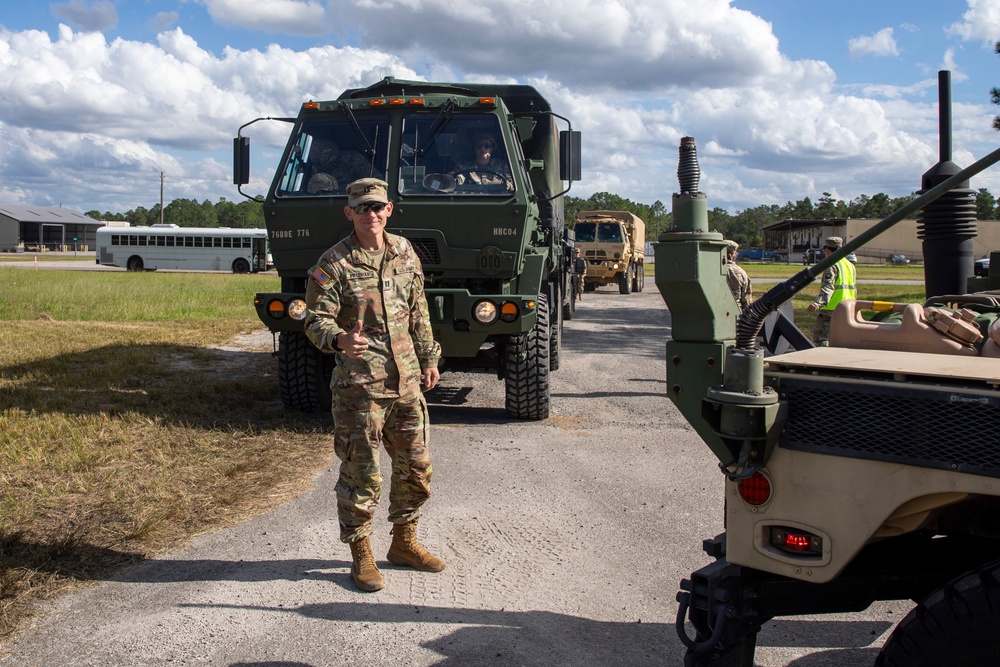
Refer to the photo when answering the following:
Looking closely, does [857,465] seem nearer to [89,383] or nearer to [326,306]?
[326,306]

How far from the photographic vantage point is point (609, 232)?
25938mm

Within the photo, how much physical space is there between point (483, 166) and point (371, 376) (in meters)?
3.72

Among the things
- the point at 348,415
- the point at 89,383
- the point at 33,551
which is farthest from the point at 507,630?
the point at 89,383

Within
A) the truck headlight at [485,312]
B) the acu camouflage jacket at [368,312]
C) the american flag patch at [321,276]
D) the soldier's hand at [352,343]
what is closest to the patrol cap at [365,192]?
the acu camouflage jacket at [368,312]

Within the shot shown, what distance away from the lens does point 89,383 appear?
8.70m

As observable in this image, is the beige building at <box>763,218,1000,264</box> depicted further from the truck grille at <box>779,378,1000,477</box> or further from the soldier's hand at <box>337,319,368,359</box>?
the truck grille at <box>779,378,1000,477</box>

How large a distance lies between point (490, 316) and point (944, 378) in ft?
15.8

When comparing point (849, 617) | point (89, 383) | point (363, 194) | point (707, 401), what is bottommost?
point (849, 617)

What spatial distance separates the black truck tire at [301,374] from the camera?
7.53m

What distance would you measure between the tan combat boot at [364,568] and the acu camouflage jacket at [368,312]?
2.27ft

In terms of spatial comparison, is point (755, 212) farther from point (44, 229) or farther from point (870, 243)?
point (44, 229)

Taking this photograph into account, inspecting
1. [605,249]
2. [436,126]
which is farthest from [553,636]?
[605,249]

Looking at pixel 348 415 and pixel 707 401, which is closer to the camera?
pixel 707 401

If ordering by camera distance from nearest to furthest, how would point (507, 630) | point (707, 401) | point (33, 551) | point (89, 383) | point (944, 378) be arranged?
point (944, 378) < point (707, 401) < point (507, 630) < point (33, 551) < point (89, 383)
